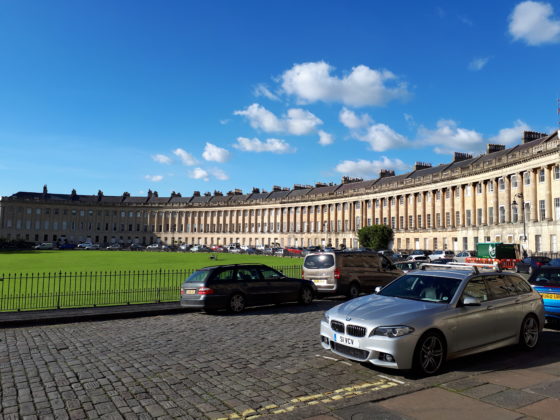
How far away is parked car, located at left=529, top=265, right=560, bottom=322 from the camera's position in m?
11.1

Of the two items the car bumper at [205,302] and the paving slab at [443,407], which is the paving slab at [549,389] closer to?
the paving slab at [443,407]

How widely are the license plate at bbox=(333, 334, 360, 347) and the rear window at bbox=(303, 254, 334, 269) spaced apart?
33.6ft

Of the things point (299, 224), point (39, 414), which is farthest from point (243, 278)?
point (299, 224)

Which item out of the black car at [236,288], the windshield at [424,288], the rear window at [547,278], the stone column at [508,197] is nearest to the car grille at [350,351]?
the windshield at [424,288]

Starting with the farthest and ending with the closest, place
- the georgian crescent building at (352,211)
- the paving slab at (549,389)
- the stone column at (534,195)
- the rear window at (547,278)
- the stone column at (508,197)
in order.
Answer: the stone column at (508,197)
the georgian crescent building at (352,211)
the stone column at (534,195)
the rear window at (547,278)
the paving slab at (549,389)

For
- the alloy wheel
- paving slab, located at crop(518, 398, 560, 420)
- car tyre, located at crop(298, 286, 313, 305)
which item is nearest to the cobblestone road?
the alloy wheel

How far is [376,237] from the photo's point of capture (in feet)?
247

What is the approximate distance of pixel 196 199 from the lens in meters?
144

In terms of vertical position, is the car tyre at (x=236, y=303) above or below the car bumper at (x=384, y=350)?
below

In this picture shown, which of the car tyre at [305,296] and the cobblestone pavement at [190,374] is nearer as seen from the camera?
the cobblestone pavement at [190,374]

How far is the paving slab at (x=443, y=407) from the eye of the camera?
536 centimetres

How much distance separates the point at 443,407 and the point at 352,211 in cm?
9201

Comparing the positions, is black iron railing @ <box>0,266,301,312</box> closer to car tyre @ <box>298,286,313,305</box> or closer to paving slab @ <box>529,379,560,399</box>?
car tyre @ <box>298,286,313,305</box>

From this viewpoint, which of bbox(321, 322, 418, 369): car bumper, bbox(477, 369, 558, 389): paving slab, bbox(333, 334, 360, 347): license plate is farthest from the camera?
bbox(333, 334, 360, 347): license plate
